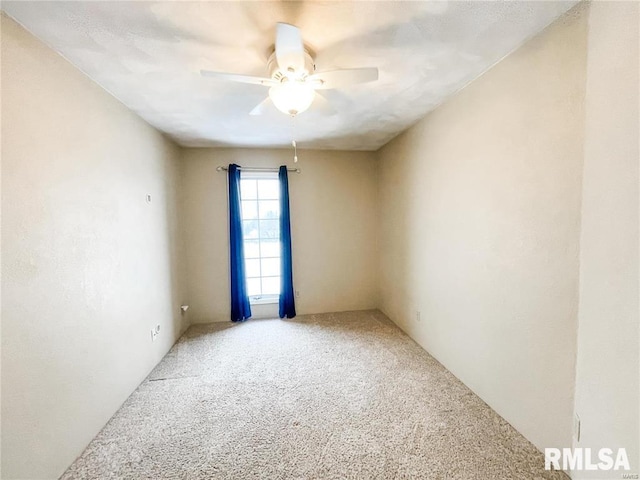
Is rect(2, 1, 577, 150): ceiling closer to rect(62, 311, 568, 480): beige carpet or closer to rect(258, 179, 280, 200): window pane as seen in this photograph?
rect(258, 179, 280, 200): window pane

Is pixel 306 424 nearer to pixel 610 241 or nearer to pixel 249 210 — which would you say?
pixel 610 241

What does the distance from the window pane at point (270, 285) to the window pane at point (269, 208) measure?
927mm

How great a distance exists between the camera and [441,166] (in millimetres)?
2480

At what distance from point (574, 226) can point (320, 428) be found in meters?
1.89

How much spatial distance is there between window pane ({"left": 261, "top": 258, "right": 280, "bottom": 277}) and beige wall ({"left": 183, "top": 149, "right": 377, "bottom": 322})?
29cm

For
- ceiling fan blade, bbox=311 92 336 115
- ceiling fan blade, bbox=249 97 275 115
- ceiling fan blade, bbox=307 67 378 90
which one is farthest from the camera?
ceiling fan blade, bbox=311 92 336 115

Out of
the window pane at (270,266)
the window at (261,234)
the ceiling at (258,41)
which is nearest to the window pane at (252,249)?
the window at (261,234)

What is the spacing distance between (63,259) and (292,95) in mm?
1611

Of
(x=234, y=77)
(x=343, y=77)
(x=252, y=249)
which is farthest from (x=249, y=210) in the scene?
(x=343, y=77)

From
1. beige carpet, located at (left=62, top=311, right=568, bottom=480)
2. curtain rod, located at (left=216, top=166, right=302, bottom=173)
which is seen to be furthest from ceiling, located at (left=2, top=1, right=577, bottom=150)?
beige carpet, located at (left=62, top=311, right=568, bottom=480)

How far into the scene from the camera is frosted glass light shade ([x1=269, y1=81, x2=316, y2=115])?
1554mm

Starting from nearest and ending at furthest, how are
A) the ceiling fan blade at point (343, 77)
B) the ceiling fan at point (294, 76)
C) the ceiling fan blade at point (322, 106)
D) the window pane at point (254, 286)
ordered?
1. the ceiling fan at point (294, 76)
2. the ceiling fan blade at point (343, 77)
3. the ceiling fan blade at point (322, 106)
4. the window pane at point (254, 286)

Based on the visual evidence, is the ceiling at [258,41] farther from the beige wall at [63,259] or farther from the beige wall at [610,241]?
the beige wall at [610,241]

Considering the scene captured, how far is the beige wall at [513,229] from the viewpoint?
1.42 meters
